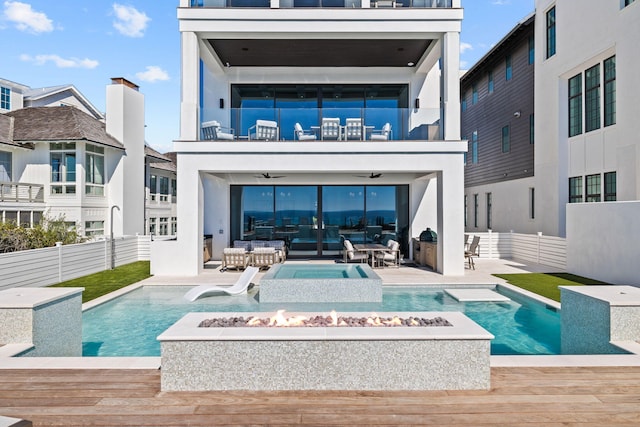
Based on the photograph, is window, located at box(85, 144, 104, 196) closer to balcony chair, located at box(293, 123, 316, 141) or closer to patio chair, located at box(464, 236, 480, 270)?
balcony chair, located at box(293, 123, 316, 141)

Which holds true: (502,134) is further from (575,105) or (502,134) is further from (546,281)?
(546,281)

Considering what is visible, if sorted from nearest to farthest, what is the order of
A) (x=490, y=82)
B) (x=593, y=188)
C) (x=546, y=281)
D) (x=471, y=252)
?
(x=546, y=281) → (x=471, y=252) → (x=593, y=188) → (x=490, y=82)

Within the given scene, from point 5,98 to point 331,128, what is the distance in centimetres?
2166

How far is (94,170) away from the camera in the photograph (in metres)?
19.8

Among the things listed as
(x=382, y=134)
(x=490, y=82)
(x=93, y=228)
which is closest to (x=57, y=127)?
(x=93, y=228)

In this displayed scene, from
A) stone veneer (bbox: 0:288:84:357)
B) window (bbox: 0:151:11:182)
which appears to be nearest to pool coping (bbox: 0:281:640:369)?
stone veneer (bbox: 0:288:84:357)

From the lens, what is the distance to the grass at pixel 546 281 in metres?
10.5

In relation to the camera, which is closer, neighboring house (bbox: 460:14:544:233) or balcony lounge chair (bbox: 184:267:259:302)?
balcony lounge chair (bbox: 184:267:259:302)

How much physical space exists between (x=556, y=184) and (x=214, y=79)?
49.7 ft

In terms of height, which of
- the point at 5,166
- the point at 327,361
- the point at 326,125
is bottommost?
the point at 327,361

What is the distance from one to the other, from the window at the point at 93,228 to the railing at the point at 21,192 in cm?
224

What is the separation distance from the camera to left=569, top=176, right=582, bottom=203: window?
17.1 m

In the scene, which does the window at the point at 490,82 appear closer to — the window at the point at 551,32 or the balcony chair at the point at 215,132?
the window at the point at 551,32

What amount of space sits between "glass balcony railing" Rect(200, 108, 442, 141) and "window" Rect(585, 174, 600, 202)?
25.0 feet
